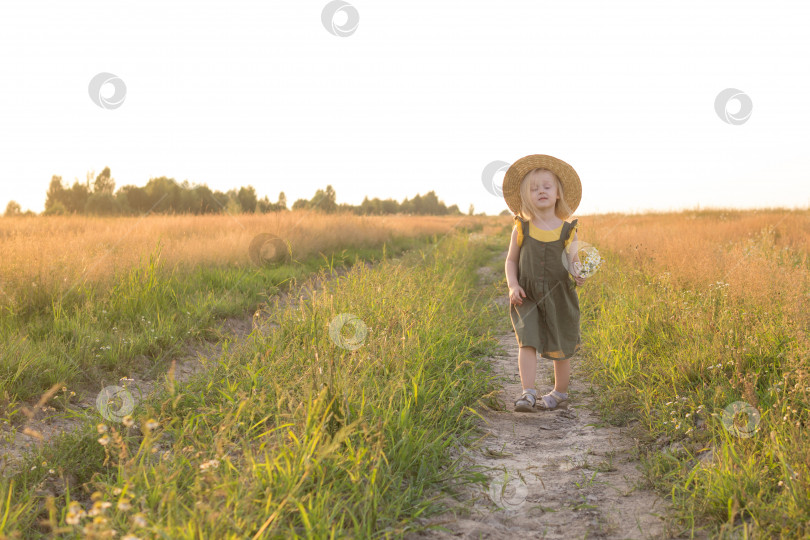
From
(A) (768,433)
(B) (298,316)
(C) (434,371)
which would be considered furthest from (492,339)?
(A) (768,433)

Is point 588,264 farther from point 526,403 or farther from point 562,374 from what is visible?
point 526,403

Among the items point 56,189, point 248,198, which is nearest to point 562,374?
point 248,198

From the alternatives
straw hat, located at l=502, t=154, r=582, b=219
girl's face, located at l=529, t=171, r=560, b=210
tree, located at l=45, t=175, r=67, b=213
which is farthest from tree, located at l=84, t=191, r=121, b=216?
girl's face, located at l=529, t=171, r=560, b=210

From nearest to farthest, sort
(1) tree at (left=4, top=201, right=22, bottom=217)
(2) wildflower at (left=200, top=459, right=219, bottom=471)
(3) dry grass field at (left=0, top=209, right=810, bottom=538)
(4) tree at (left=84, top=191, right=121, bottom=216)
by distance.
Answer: (2) wildflower at (left=200, top=459, right=219, bottom=471), (3) dry grass field at (left=0, top=209, right=810, bottom=538), (1) tree at (left=4, top=201, right=22, bottom=217), (4) tree at (left=84, top=191, right=121, bottom=216)

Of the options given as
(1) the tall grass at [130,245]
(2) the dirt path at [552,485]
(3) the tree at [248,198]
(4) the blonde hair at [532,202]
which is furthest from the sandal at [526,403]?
(3) the tree at [248,198]

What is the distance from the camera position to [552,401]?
376cm

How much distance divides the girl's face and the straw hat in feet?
0.24

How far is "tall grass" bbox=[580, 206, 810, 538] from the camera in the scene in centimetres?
221

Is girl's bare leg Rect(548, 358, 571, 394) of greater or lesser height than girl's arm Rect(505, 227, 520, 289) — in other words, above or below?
below

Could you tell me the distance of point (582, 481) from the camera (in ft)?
8.58

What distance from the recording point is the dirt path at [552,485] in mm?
2207

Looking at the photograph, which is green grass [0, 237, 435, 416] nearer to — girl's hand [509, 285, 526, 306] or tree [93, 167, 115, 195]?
girl's hand [509, 285, 526, 306]

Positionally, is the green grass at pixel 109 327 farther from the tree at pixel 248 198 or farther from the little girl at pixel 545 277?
the tree at pixel 248 198

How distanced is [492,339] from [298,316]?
2.01 meters
